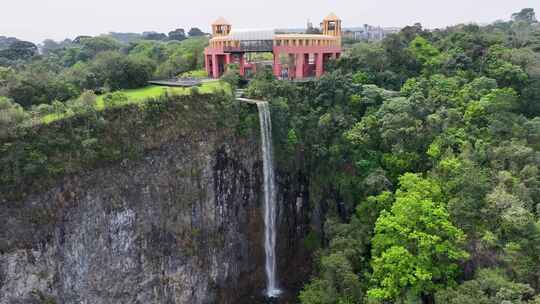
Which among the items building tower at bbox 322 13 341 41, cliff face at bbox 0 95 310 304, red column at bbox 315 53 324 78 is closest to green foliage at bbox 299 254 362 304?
cliff face at bbox 0 95 310 304

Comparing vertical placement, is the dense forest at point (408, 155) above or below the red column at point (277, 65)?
below

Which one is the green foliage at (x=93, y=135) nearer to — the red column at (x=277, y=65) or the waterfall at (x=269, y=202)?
the waterfall at (x=269, y=202)

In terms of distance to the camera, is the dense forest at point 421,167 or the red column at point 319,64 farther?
the red column at point 319,64

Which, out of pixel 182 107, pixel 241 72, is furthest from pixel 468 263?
pixel 241 72

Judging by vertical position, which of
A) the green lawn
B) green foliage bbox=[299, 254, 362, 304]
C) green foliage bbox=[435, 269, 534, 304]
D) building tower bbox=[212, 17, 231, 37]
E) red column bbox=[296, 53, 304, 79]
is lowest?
green foliage bbox=[299, 254, 362, 304]

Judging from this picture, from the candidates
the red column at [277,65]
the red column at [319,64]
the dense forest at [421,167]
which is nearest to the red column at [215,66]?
the red column at [277,65]

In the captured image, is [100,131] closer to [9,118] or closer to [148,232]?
[9,118]

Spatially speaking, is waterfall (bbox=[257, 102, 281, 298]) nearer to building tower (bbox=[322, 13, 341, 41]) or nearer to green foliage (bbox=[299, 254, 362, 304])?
green foliage (bbox=[299, 254, 362, 304])
